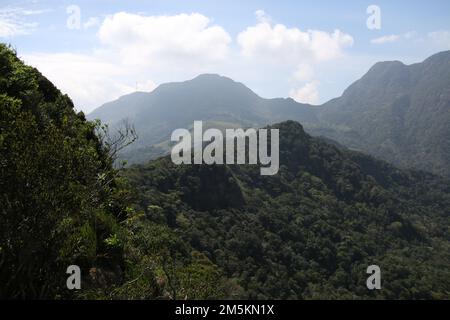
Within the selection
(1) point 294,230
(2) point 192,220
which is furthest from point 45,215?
(1) point 294,230

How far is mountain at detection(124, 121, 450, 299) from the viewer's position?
68.1 meters

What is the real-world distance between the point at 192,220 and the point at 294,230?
27.9m

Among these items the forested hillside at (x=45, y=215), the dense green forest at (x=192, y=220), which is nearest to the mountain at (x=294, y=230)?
the dense green forest at (x=192, y=220)

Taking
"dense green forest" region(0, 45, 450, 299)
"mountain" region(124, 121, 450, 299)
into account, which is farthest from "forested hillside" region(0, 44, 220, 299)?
"mountain" region(124, 121, 450, 299)

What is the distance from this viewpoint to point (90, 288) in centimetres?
943

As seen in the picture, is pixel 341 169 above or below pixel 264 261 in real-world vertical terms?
above

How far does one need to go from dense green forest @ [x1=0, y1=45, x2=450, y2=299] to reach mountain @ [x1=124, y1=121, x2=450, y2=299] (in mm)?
392

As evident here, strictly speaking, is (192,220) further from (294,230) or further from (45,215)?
(45,215)

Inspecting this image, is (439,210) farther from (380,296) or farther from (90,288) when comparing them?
(90,288)

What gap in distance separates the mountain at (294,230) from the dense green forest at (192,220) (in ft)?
1.29

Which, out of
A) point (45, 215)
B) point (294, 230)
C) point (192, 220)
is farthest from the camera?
point (294, 230)

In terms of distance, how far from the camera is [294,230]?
296 feet
